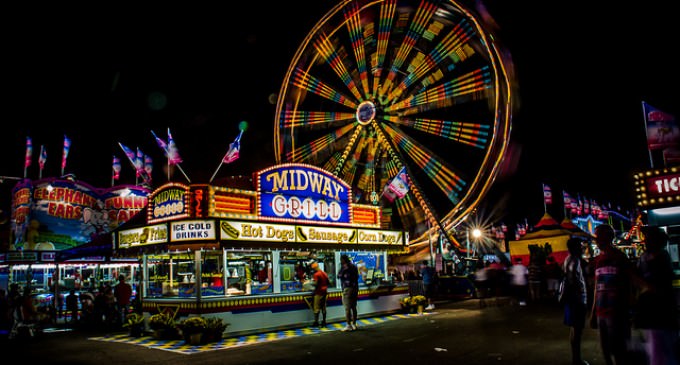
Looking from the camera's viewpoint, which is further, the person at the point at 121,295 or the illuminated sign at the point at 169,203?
the person at the point at 121,295

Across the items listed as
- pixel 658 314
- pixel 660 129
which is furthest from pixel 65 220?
pixel 658 314

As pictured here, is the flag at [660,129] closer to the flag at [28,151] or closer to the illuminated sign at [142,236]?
the illuminated sign at [142,236]

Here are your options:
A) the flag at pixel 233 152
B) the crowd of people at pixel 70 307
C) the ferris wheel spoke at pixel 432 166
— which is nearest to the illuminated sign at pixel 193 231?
the crowd of people at pixel 70 307

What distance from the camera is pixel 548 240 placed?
30094 millimetres

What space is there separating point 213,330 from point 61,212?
25.9 meters

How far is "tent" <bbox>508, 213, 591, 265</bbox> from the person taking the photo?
29516 millimetres

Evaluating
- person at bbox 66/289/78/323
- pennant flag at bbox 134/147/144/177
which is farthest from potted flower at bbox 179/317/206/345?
pennant flag at bbox 134/147/144/177

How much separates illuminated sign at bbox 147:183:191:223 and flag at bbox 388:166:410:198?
9373mm

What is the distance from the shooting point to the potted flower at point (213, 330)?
12.3m

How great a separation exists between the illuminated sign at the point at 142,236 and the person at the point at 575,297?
32.9ft

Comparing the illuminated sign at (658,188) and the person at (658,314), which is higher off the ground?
the illuminated sign at (658,188)

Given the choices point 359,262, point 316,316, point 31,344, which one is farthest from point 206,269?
point 359,262

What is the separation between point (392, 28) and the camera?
2133 centimetres

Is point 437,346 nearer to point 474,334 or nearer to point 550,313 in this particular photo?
point 474,334
